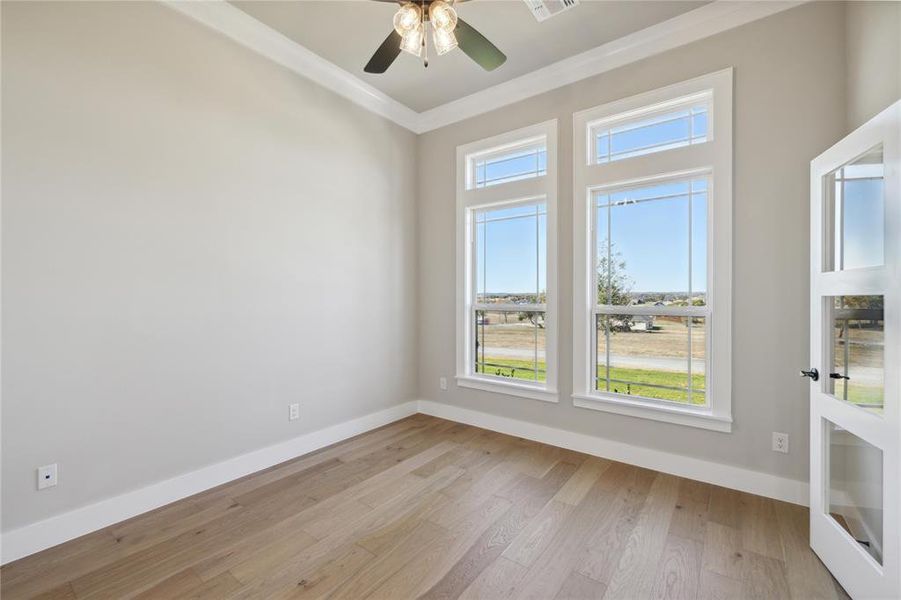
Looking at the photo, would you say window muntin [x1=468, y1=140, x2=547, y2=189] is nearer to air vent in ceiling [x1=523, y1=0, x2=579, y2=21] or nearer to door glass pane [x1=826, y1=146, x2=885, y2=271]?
air vent in ceiling [x1=523, y1=0, x2=579, y2=21]

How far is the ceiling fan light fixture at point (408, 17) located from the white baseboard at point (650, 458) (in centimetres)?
299

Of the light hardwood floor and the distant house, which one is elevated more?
the distant house

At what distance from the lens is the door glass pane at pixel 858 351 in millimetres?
1539

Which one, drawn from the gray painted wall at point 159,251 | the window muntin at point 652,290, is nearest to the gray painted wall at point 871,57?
the window muntin at point 652,290

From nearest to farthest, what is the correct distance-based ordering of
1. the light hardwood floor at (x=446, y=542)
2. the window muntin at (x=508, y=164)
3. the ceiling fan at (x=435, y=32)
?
the light hardwood floor at (x=446, y=542) → the ceiling fan at (x=435, y=32) → the window muntin at (x=508, y=164)

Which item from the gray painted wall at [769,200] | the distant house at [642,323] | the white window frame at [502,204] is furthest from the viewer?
the white window frame at [502,204]

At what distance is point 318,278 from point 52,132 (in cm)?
169

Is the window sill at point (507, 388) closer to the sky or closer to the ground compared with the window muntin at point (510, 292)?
closer to the ground

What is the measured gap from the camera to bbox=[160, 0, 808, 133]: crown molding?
2.46 meters

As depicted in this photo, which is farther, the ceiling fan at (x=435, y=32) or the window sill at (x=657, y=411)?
the window sill at (x=657, y=411)

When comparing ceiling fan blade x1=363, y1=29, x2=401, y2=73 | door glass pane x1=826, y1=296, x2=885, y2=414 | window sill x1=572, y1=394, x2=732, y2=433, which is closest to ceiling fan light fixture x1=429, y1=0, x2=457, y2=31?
ceiling fan blade x1=363, y1=29, x2=401, y2=73

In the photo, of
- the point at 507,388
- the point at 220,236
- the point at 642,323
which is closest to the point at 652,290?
the point at 642,323

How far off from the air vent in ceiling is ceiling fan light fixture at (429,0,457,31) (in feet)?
3.19

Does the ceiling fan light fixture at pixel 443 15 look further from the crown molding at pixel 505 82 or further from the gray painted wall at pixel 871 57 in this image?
the gray painted wall at pixel 871 57
